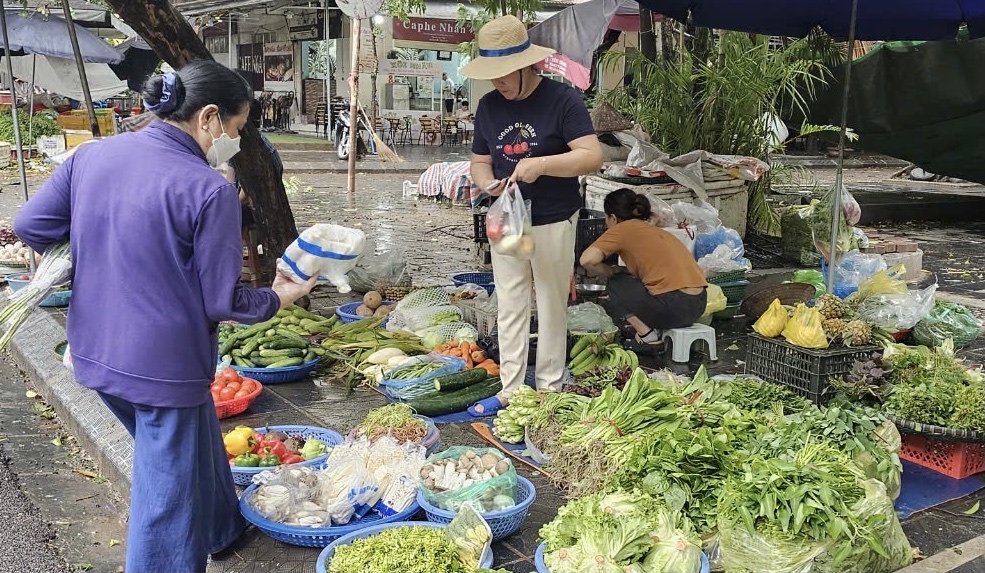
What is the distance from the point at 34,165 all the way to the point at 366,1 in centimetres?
1047

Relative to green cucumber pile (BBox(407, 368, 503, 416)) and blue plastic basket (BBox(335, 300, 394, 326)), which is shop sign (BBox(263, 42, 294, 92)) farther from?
green cucumber pile (BBox(407, 368, 503, 416))

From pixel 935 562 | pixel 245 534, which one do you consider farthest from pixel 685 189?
pixel 245 534

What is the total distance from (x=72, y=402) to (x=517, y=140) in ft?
10.5

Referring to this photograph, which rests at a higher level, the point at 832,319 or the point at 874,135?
the point at 874,135

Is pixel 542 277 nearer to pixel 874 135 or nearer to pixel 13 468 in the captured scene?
pixel 13 468

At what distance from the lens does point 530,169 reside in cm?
448

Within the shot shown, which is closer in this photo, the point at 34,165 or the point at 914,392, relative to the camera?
the point at 914,392

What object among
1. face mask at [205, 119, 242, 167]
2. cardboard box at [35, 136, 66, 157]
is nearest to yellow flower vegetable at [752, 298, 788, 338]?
face mask at [205, 119, 242, 167]

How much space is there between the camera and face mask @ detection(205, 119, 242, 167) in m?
2.99

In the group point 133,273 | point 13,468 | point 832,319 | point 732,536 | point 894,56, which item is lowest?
point 13,468

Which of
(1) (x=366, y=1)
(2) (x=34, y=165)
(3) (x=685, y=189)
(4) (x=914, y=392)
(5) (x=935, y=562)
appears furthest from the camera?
(2) (x=34, y=165)

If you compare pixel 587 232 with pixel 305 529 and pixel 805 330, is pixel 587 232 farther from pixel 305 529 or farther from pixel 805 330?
pixel 305 529

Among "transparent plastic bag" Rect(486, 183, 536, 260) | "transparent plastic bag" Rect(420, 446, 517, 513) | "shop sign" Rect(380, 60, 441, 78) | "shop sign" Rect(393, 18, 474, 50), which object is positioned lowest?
"transparent plastic bag" Rect(420, 446, 517, 513)

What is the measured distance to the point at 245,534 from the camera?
3617mm
